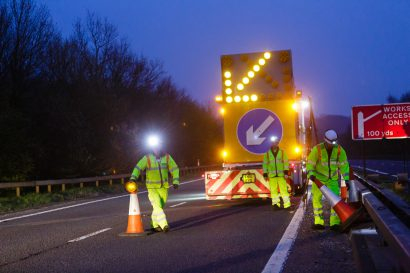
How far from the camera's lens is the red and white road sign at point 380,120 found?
57.6ft

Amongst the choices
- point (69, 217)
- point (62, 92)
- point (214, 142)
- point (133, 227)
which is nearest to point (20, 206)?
point (69, 217)

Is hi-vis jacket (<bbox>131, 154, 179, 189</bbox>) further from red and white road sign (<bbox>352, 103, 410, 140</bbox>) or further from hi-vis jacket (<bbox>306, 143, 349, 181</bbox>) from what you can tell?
red and white road sign (<bbox>352, 103, 410, 140</bbox>)

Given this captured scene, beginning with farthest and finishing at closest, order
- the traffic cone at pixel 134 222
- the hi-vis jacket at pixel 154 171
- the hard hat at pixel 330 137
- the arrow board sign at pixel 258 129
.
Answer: the arrow board sign at pixel 258 129
the hi-vis jacket at pixel 154 171
the traffic cone at pixel 134 222
the hard hat at pixel 330 137

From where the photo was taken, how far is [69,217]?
15.2 meters

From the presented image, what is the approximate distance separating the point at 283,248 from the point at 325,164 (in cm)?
234

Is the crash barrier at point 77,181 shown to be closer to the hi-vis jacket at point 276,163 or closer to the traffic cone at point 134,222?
the hi-vis jacket at point 276,163

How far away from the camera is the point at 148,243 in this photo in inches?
386

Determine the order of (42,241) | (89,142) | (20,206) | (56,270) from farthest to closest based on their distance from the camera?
(89,142)
(20,206)
(42,241)
(56,270)

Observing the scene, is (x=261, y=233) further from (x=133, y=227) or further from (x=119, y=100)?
(x=119, y=100)

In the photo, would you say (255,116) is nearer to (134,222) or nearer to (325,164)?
(325,164)

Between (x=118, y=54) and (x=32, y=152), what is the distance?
20223mm

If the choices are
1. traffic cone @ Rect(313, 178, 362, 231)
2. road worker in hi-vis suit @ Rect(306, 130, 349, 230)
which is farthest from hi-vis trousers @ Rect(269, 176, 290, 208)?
traffic cone @ Rect(313, 178, 362, 231)

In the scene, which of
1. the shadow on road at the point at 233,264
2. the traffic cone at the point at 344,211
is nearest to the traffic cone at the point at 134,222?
the shadow on road at the point at 233,264

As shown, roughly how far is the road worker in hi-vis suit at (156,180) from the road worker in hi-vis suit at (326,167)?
2682 millimetres
